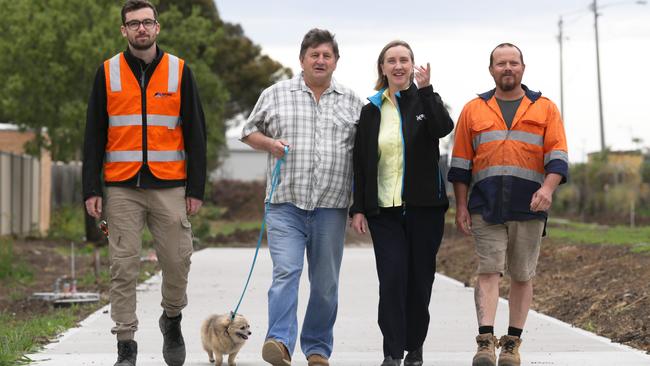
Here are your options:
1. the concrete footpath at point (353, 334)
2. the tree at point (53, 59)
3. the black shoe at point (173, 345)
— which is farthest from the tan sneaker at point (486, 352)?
the tree at point (53, 59)

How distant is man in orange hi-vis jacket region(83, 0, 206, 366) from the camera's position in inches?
319

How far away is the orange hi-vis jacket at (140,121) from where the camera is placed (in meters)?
8.11

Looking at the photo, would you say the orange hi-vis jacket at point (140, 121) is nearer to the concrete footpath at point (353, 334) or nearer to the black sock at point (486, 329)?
the concrete footpath at point (353, 334)

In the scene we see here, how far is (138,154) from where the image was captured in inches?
319

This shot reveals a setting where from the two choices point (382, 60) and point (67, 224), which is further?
point (67, 224)

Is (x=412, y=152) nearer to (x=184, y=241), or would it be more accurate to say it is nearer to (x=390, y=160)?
(x=390, y=160)

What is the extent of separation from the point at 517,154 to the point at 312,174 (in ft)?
4.39

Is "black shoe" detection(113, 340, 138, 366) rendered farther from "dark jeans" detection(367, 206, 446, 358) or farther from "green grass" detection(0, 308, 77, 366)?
"dark jeans" detection(367, 206, 446, 358)

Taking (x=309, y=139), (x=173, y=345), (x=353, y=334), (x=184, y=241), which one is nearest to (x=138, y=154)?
(x=184, y=241)

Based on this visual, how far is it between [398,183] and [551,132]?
3.46 feet

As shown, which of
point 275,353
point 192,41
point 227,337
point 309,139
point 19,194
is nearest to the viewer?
point 275,353

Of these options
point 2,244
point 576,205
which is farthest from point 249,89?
point 2,244

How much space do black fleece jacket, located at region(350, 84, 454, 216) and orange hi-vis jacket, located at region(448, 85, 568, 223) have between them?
0.31 meters

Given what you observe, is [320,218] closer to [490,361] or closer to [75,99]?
[490,361]
